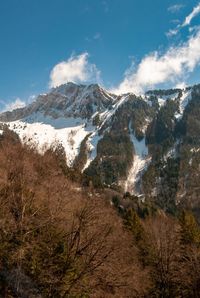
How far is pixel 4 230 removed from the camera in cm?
2711

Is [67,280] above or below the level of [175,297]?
above

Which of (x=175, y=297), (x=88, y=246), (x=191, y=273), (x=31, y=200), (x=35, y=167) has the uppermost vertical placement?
(x=35, y=167)

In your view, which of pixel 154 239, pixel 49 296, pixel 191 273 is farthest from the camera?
pixel 154 239

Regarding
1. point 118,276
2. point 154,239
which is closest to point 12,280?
point 118,276

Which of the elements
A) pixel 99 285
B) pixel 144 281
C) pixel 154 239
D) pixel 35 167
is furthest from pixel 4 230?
pixel 154 239

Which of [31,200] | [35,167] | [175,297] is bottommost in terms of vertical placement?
[175,297]

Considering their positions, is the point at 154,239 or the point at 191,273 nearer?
the point at 191,273

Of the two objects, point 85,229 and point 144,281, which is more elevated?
point 85,229

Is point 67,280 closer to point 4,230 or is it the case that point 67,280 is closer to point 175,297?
point 4,230

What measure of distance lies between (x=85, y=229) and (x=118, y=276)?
4.67 m

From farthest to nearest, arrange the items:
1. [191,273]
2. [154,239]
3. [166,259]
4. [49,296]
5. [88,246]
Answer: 1. [154,239]
2. [166,259]
3. [191,273]
4. [88,246]
5. [49,296]

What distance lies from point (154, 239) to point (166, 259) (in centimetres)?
903

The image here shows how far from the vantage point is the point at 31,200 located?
30219 millimetres

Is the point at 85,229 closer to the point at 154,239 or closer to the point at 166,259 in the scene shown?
the point at 166,259
